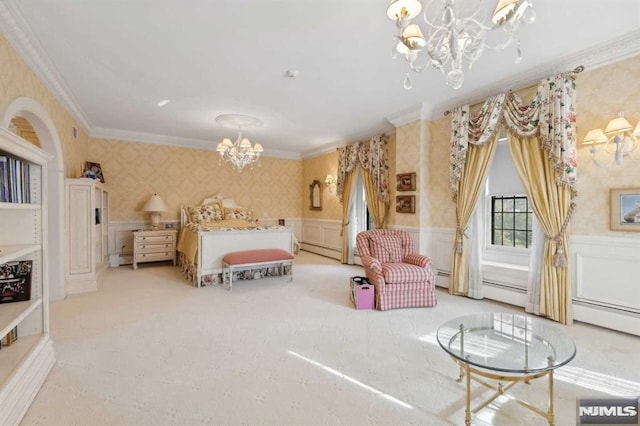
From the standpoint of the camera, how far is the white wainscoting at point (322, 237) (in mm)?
7445

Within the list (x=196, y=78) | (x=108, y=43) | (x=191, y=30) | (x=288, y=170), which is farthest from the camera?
(x=288, y=170)

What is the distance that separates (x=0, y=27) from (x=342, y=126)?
4657 mm

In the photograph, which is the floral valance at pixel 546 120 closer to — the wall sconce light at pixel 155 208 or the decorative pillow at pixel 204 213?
the decorative pillow at pixel 204 213

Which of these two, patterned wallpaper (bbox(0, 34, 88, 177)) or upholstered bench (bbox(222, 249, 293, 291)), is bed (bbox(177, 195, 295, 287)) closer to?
upholstered bench (bbox(222, 249, 293, 291))

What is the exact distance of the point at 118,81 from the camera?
3877mm

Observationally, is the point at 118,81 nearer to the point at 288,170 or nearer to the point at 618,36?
the point at 288,170

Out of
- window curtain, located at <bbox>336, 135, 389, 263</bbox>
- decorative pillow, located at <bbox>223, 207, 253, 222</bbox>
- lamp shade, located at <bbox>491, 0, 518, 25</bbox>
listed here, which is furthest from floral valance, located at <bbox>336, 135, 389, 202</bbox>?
lamp shade, located at <bbox>491, 0, 518, 25</bbox>

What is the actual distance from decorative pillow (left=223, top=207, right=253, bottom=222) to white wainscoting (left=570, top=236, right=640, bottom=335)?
6.20 meters

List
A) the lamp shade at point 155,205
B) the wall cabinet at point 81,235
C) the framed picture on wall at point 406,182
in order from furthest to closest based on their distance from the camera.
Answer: the lamp shade at point 155,205, the framed picture on wall at point 406,182, the wall cabinet at point 81,235

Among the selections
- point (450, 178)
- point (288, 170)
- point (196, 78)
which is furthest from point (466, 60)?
point (288, 170)

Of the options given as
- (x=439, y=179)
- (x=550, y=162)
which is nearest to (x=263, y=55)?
(x=439, y=179)

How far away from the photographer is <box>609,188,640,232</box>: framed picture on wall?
299 centimetres

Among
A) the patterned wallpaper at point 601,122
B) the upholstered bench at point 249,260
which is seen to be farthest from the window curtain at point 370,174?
the patterned wallpaper at point 601,122

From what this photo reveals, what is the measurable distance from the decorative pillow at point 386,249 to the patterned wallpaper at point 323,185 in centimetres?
289
